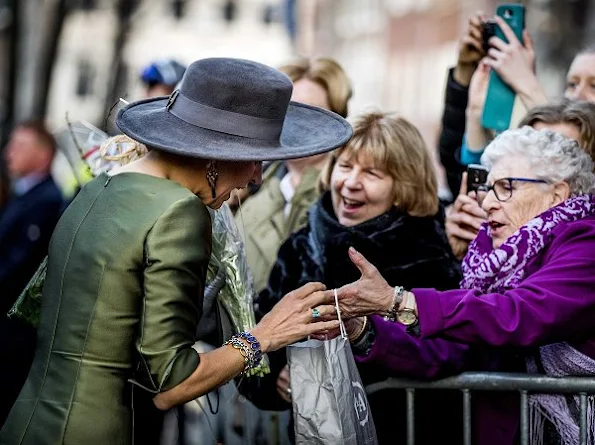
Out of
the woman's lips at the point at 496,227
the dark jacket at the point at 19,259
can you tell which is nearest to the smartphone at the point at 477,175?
the woman's lips at the point at 496,227

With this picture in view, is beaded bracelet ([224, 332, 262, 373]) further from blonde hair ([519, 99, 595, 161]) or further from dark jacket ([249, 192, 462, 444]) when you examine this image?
blonde hair ([519, 99, 595, 161])

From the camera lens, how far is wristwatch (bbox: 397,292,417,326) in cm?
435

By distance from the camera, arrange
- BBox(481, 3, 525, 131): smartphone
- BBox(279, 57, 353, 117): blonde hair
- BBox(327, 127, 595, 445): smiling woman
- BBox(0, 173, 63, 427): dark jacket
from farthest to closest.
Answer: BBox(0, 173, 63, 427): dark jacket < BBox(279, 57, 353, 117): blonde hair < BBox(481, 3, 525, 131): smartphone < BBox(327, 127, 595, 445): smiling woman

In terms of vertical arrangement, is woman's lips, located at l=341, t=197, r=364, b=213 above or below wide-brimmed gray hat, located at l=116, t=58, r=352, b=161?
below

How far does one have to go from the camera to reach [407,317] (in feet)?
14.3

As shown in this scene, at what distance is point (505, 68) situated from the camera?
5.69 m

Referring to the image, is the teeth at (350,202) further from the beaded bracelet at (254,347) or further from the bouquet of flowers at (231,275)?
the beaded bracelet at (254,347)

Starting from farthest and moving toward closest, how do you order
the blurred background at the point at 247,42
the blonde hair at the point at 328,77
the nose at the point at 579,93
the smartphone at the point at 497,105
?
the blurred background at the point at 247,42 < the blonde hair at the point at 328,77 < the nose at the point at 579,93 < the smartphone at the point at 497,105

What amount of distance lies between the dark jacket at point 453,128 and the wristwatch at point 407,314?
1.74m

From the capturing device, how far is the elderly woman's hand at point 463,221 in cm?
527

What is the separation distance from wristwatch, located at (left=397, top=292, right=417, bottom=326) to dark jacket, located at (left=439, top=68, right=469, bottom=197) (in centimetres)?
174

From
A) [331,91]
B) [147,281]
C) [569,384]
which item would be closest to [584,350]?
[569,384]

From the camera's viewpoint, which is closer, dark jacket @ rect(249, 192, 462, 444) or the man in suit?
dark jacket @ rect(249, 192, 462, 444)

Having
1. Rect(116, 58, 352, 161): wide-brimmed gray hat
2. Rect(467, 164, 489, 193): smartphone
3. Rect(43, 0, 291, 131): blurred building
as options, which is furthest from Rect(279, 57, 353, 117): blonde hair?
Rect(43, 0, 291, 131): blurred building
